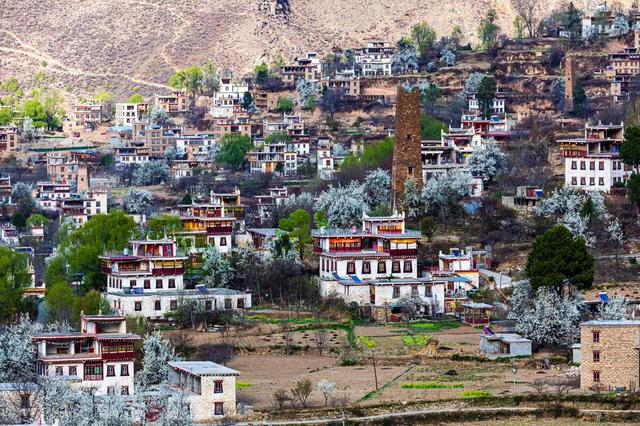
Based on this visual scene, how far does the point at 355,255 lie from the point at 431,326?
737 cm

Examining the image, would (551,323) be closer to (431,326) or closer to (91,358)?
(431,326)

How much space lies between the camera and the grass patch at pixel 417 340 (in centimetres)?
8550

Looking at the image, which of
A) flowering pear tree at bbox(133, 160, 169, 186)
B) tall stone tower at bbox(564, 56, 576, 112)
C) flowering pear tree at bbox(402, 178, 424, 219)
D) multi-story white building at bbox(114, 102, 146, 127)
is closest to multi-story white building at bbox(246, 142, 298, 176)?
flowering pear tree at bbox(133, 160, 169, 186)

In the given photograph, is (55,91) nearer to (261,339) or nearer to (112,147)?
(112,147)

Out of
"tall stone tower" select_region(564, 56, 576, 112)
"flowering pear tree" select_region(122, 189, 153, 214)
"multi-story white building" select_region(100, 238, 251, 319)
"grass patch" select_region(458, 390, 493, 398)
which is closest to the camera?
"grass patch" select_region(458, 390, 493, 398)

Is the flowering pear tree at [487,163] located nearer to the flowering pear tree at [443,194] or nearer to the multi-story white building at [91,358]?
the flowering pear tree at [443,194]

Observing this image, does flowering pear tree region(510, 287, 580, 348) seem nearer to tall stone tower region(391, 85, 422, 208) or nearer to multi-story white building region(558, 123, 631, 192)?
multi-story white building region(558, 123, 631, 192)

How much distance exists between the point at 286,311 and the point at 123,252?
8279 millimetres

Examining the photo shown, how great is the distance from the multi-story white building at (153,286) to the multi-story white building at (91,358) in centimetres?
1551

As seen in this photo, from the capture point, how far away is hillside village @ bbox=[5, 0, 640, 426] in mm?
74312

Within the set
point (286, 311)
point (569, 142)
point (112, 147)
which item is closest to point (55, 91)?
point (112, 147)

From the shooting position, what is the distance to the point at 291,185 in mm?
136375

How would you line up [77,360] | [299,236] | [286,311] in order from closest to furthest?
[77,360]
[286,311]
[299,236]

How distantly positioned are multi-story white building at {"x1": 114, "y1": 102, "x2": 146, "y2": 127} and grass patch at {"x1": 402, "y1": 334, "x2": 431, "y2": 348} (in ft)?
305
